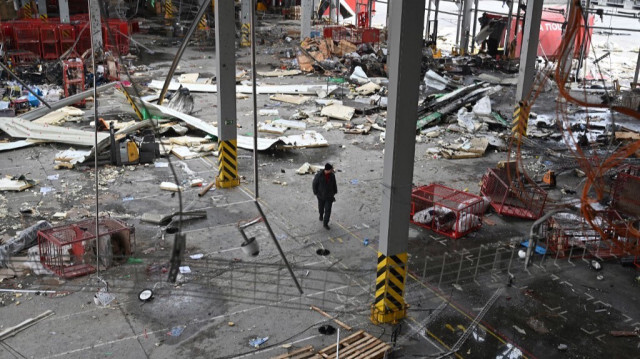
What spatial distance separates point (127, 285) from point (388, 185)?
527 centimetres

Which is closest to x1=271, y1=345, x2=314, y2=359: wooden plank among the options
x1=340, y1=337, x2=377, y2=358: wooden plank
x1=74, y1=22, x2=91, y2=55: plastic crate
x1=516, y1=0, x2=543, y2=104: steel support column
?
x1=340, y1=337, x2=377, y2=358: wooden plank

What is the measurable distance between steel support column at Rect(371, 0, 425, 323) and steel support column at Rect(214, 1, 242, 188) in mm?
6878

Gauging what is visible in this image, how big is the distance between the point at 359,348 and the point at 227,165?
791cm

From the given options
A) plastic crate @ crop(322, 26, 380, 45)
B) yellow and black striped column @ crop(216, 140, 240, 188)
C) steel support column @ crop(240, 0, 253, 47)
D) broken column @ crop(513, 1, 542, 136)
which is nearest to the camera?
yellow and black striped column @ crop(216, 140, 240, 188)

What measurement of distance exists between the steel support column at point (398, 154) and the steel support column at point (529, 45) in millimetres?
13239

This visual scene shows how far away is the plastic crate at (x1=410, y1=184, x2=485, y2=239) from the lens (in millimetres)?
13594

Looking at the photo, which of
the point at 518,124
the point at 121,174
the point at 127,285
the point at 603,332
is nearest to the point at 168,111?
the point at 121,174

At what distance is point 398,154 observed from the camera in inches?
356

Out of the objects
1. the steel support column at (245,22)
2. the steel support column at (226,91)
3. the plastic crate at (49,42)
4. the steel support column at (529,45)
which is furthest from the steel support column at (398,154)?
the steel support column at (245,22)

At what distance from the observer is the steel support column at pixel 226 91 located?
14.5 metres

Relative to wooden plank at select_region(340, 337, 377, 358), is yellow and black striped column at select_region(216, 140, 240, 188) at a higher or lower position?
higher

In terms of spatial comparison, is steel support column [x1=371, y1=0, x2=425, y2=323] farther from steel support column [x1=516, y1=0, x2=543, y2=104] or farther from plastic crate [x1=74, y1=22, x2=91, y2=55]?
plastic crate [x1=74, y1=22, x2=91, y2=55]

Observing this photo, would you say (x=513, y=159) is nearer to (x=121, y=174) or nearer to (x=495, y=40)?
(x=121, y=174)

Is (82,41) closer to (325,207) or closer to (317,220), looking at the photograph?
(317,220)
